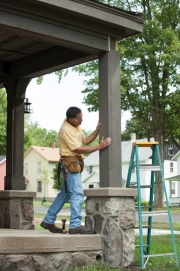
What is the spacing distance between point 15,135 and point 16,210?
1393mm

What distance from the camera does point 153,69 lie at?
26.4 meters

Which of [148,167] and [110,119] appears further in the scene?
[148,167]

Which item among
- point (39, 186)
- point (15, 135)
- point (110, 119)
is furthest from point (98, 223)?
point (39, 186)

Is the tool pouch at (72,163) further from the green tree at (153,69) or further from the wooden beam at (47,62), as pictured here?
the green tree at (153,69)

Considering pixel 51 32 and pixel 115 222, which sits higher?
pixel 51 32

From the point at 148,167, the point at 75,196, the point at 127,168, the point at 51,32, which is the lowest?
the point at 75,196

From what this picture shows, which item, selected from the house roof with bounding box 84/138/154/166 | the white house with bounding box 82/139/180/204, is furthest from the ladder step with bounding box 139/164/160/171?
the house roof with bounding box 84/138/154/166

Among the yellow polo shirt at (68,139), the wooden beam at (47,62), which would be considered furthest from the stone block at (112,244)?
the wooden beam at (47,62)

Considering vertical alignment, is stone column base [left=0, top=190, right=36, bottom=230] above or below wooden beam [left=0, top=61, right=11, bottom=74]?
below

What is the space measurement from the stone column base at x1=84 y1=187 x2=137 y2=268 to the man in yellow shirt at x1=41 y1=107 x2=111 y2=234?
0.66 feet

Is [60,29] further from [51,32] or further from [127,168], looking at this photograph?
[127,168]

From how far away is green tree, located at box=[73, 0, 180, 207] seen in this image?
2553cm

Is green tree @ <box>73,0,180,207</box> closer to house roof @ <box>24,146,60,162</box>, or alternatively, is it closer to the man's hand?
the man's hand

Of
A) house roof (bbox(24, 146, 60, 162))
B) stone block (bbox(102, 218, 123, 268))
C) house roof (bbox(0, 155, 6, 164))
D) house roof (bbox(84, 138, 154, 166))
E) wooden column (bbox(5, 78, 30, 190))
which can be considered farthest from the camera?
house roof (bbox(24, 146, 60, 162))
